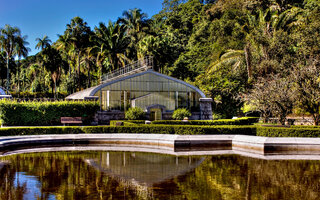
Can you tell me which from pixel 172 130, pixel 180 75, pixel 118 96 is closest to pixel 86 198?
pixel 172 130

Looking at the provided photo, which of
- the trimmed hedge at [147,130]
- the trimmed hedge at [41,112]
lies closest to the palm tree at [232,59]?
the trimmed hedge at [41,112]

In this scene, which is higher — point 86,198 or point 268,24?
point 268,24

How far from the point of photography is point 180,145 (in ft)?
61.5

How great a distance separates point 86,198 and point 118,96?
26.4m

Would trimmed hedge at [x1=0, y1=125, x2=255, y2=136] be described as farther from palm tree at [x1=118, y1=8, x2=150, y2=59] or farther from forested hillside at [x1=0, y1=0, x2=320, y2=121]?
palm tree at [x1=118, y1=8, x2=150, y2=59]

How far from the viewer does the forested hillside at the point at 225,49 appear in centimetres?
2655

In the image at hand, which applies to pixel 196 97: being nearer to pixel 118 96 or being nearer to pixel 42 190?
pixel 118 96

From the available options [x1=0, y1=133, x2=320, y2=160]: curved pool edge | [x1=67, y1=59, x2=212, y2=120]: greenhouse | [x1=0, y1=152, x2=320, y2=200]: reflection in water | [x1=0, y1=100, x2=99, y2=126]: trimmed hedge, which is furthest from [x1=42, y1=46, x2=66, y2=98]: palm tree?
[x1=0, y1=152, x2=320, y2=200]: reflection in water

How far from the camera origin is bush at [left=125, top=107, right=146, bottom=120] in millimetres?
33031

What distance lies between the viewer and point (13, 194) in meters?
9.57

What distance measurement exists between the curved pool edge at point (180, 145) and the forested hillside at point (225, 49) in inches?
292

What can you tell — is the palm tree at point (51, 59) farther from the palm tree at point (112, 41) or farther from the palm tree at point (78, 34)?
the palm tree at point (112, 41)

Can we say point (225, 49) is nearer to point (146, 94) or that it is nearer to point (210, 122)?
point (146, 94)

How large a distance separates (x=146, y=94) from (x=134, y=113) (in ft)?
12.4
